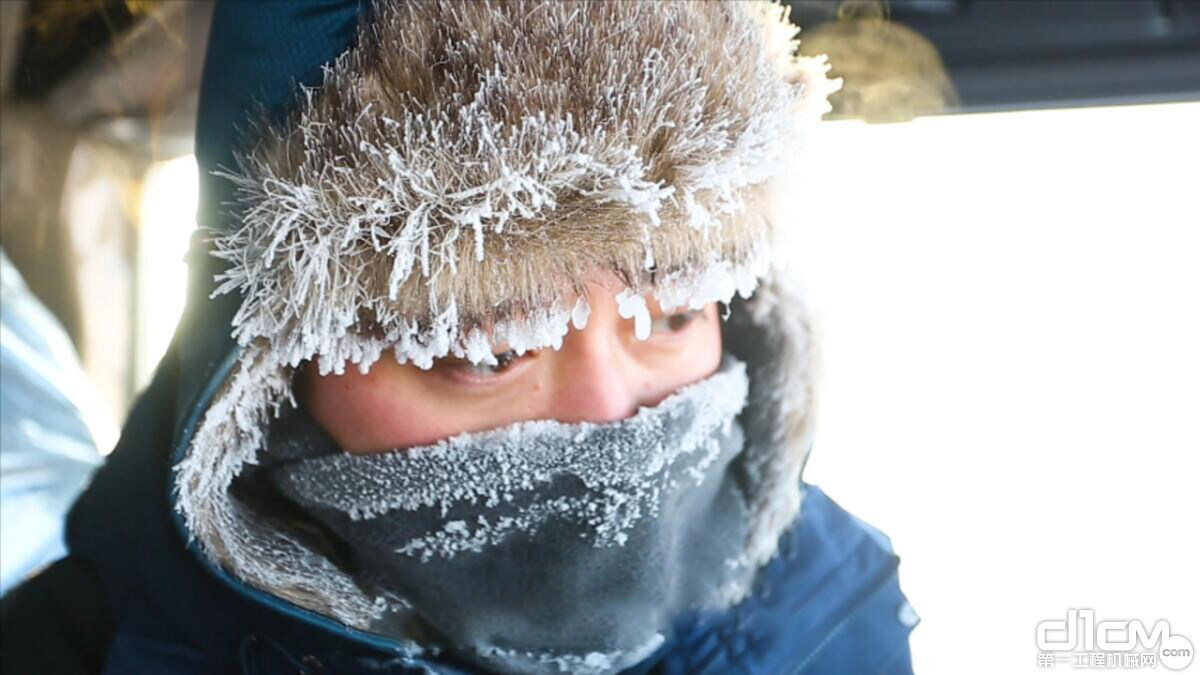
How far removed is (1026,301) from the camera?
642 mm

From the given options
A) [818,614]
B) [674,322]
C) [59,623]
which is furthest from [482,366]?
[59,623]

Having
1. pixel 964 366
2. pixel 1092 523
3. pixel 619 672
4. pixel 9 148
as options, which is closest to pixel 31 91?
pixel 9 148

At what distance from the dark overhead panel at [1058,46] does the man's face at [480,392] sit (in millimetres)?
286

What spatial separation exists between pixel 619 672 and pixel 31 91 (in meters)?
0.79

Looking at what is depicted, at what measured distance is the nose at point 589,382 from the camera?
608 mm

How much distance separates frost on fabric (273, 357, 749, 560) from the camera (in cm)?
60

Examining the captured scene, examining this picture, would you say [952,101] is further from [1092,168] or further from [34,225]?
[34,225]

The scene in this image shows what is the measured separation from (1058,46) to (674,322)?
348 mm

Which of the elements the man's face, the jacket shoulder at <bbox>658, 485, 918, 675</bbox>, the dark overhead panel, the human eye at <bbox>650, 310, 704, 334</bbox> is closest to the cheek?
the man's face

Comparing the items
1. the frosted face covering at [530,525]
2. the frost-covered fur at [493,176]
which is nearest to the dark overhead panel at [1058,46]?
the frost-covered fur at [493,176]

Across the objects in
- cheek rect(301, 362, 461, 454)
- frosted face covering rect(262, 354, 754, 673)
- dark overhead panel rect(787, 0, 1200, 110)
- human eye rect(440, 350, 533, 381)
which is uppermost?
dark overhead panel rect(787, 0, 1200, 110)

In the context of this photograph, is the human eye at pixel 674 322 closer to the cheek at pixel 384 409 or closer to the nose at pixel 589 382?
the nose at pixel 589 382

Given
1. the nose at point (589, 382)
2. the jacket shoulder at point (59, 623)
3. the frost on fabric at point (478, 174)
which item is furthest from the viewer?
the jacket shoulder at point (59, 623)

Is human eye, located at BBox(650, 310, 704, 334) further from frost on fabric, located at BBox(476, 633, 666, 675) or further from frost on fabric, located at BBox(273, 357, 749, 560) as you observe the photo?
frost on fabric, located at BBox(476, 633, 666, 675)
